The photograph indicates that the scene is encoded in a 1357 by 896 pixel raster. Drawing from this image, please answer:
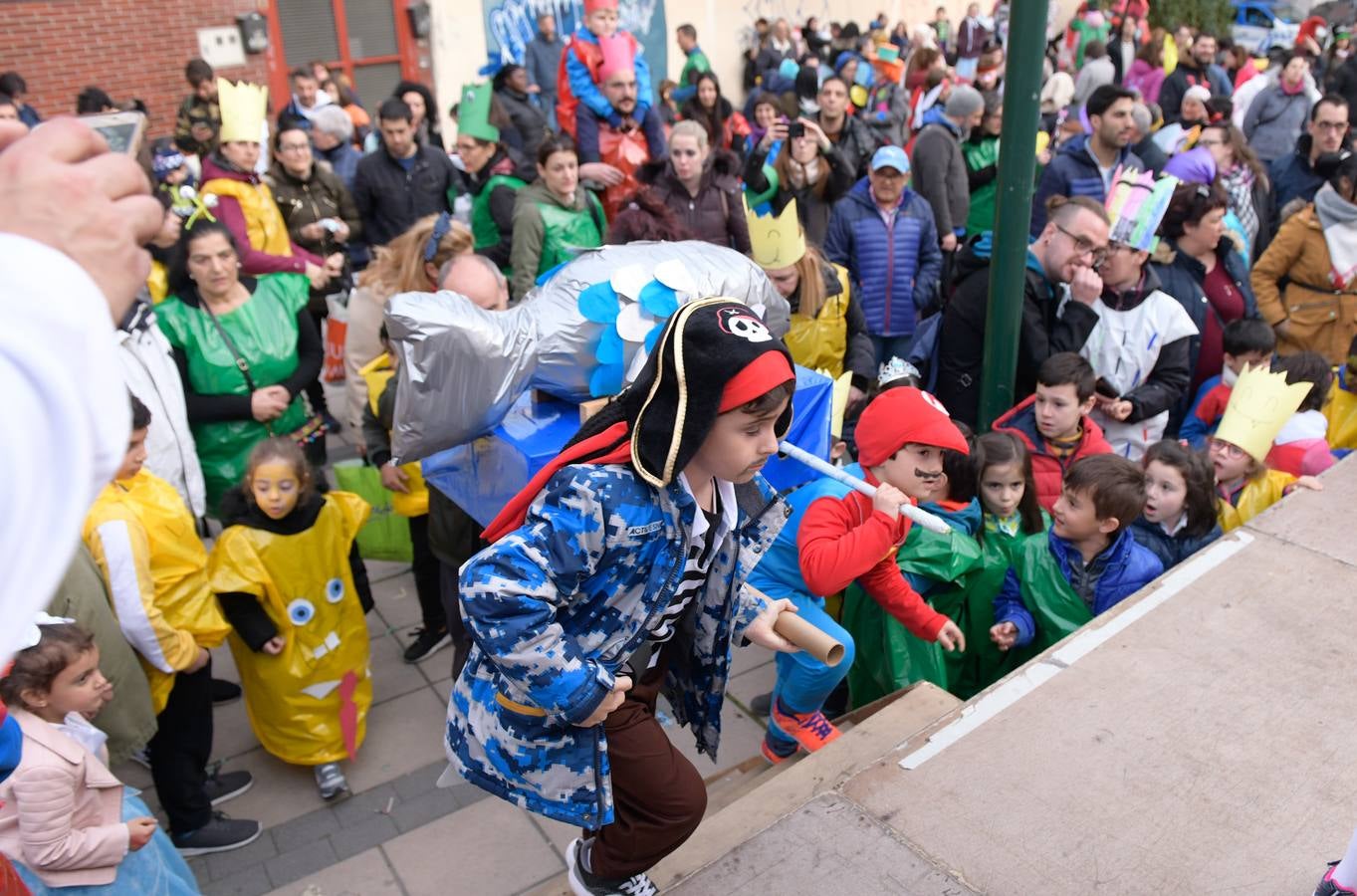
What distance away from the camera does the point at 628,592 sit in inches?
88.1

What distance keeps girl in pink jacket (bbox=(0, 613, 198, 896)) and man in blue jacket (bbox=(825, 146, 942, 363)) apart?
172 inches

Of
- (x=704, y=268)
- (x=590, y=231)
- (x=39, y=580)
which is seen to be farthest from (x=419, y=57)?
(x=39, y=580)

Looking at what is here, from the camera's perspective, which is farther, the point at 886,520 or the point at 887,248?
the point at 887,248

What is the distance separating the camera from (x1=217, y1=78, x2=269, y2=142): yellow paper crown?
6145 millimetres

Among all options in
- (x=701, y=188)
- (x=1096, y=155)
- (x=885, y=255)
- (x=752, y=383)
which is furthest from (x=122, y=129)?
(x=1096, y=155)

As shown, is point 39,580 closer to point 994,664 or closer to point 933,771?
point 933,771

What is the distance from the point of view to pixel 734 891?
8.15ft

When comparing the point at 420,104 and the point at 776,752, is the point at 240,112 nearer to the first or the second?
the point at 420,104

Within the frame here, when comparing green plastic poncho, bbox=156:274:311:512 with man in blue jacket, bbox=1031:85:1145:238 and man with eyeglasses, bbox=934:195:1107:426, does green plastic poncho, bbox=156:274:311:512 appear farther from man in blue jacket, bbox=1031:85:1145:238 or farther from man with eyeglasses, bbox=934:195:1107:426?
man in blue jacket, bbox=1031:85:1145:238

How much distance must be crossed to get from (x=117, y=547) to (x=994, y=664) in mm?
2992

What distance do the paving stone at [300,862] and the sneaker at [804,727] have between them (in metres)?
1.62

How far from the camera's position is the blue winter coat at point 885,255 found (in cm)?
606

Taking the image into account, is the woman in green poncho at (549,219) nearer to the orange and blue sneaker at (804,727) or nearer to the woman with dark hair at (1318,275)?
the orange and blue sneaker at (804,727)

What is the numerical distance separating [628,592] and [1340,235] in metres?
5.25
